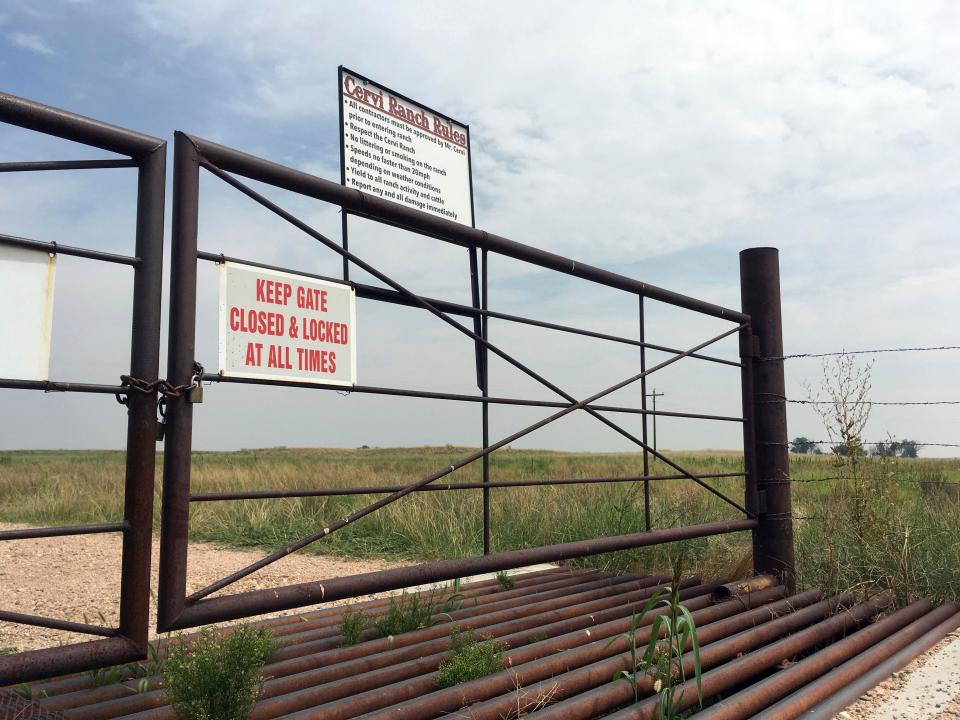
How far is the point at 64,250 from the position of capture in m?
2.31

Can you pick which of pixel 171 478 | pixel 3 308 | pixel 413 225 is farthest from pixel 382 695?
pixel 413 225

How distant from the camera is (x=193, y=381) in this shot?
2463 mm

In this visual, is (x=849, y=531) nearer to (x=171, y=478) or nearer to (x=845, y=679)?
(x=845, y=679)

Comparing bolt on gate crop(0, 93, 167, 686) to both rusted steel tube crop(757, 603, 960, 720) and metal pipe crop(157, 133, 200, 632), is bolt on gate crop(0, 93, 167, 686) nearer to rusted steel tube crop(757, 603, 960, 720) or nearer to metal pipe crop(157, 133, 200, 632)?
metal pipe crop(157, 133, 200, 632)

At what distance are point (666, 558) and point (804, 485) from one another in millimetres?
2198

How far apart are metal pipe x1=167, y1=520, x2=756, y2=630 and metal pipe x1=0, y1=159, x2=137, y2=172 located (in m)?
1.39

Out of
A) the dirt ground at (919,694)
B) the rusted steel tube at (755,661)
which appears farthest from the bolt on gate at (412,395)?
the dirt ground at (919,694)

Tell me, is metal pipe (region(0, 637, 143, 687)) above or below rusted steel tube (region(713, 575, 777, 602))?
above

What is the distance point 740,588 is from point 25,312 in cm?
362

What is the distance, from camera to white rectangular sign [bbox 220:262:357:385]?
260 cm

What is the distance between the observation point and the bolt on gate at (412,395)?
246 centimetres

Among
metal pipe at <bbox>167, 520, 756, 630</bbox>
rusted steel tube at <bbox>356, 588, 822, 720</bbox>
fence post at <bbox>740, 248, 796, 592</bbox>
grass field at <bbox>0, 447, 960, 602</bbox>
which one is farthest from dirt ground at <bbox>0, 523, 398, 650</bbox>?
fence post at <bbox>740, 248, 796, 592</bbox>

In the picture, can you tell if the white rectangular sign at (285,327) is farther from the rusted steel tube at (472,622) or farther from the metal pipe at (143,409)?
the rusted steel tube at (472,622)

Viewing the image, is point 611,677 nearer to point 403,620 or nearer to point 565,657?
point 565,657
